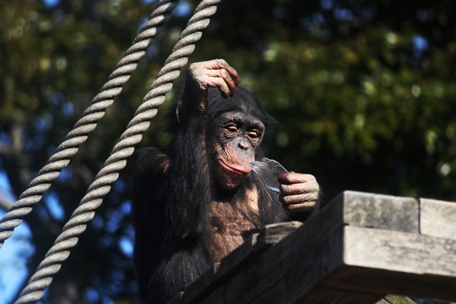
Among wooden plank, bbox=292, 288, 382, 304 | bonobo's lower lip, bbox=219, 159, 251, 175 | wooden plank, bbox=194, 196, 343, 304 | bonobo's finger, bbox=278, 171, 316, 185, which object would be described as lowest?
wooden plank, bbox=292, 288, 382, 304

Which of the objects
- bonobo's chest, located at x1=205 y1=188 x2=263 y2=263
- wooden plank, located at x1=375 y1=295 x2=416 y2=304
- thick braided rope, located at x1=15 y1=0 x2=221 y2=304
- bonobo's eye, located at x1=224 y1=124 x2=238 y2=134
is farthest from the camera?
bonobo's eye, located at x1=224 y1=124 x2=238 y2=134

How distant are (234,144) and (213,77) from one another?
0.77 metres

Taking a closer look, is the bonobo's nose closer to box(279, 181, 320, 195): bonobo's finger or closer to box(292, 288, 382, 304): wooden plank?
box(279, 181, 320, 195): bonobo's finger

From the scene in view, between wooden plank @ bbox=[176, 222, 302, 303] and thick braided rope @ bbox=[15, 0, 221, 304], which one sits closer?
wooden plank @ bbox=[176, 222, 302, 303]

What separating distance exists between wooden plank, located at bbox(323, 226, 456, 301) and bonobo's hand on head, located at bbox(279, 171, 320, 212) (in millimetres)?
1857

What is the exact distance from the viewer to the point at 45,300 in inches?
379

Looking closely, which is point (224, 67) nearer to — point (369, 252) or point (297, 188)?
point (297, 188)

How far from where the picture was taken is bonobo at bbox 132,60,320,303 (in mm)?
4453

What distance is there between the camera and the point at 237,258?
9.61 feet

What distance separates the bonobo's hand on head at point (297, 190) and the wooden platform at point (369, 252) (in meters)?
1.63

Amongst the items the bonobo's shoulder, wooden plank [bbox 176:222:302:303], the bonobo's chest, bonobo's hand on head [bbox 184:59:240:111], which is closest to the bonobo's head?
the bonobo's chest

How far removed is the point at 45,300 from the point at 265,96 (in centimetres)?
334

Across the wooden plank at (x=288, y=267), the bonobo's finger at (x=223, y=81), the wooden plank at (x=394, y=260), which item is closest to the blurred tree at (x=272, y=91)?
the bonobo's finger at (x=223, y=81)

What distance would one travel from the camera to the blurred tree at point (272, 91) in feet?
25.9
